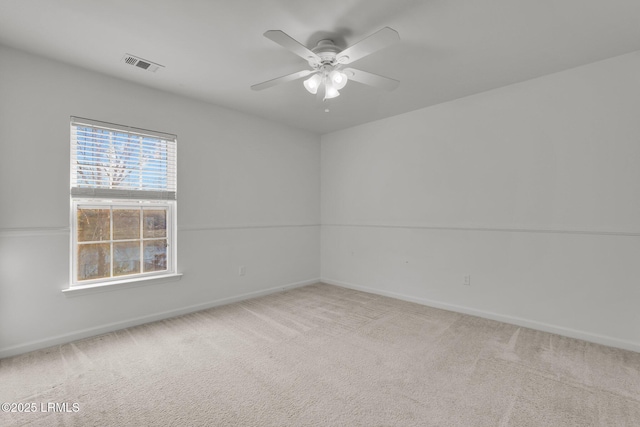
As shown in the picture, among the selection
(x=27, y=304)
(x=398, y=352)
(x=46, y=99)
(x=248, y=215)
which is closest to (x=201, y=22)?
(x=46, y=99)

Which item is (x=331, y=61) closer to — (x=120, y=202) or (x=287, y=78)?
(x=287, y=78)

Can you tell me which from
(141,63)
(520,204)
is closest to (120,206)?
(141,63)

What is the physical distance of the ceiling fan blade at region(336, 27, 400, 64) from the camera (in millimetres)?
1747

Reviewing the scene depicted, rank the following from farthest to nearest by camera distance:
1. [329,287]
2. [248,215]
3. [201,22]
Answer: [329,287]
[248,215]
[201,22]

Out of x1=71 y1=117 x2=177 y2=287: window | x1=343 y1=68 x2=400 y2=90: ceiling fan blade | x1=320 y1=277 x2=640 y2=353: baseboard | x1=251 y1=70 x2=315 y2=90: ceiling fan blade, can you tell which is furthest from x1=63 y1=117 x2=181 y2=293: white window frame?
x1=320 y1=277 x2=640 y2=353: baseboard

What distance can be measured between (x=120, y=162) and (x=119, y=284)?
1.24 meters

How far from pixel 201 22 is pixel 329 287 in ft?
12.5

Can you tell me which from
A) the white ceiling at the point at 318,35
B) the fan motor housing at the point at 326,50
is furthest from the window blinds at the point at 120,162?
the fan motor housing at the point at 326,50

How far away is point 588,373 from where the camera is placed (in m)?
2.19

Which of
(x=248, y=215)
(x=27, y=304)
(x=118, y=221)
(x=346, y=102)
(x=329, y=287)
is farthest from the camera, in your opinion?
(x=329, y=287)

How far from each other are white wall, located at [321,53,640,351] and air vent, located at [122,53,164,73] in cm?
282

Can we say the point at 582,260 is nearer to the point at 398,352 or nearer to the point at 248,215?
the point at 398,352

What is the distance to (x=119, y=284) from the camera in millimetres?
2949

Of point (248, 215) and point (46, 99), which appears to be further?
point (248, 215)
